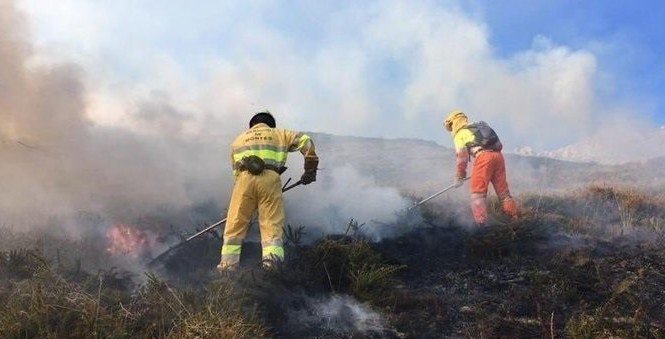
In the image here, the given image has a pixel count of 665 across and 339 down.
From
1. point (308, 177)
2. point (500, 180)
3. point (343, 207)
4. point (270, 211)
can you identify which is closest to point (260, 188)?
point (270, 211)

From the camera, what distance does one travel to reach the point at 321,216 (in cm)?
748

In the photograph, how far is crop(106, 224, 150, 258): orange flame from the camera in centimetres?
630

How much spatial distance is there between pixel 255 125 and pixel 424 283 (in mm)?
2501

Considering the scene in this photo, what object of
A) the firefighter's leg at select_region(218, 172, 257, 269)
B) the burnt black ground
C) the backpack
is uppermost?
the backpack

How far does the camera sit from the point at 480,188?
7.63m

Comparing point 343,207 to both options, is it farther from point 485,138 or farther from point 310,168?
point 485,138

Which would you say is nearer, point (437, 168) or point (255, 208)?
point (255, 208)

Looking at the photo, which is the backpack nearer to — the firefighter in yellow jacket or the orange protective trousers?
the orange protective trousers

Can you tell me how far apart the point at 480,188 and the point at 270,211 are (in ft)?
11.5

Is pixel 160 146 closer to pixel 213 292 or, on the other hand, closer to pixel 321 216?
pixel 321 216

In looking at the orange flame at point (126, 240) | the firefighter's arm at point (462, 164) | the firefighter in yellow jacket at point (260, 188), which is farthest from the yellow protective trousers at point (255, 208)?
the firefighter's arm at point (462, 164)

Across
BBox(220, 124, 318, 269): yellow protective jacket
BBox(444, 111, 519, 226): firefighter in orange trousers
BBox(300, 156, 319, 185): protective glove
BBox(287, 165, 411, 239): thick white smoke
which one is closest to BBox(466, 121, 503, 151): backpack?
BBox(444, 111, 519, 226): firefighter in orange trousers

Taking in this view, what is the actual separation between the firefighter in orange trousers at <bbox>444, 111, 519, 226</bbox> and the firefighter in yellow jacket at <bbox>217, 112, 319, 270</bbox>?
295cm

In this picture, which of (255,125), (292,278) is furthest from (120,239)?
(292,278)
